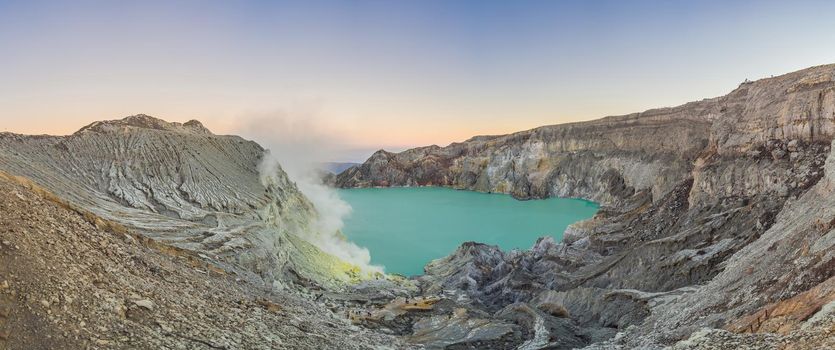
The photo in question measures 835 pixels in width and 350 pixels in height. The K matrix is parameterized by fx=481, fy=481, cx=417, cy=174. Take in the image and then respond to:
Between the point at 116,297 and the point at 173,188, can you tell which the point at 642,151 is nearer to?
the point at 173,188

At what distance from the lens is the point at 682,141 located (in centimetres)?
5300

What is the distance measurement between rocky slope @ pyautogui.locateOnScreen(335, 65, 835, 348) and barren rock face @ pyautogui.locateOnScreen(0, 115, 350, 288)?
7684mm

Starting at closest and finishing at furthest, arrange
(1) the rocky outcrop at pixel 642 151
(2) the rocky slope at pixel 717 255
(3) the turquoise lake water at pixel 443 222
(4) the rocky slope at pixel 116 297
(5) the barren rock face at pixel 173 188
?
(4) the rocky slope at pixel 116 297 < (2) the rocky slope at pixel 717 255 < (5) the barren rock face at pixel 173 188 < (1) the rocky outcrop at pixel 642 151 < (3) the turquoise lake water at pixel 443 222

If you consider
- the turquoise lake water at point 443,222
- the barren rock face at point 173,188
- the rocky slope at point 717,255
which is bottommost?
the turquoise lake water at point 443,222

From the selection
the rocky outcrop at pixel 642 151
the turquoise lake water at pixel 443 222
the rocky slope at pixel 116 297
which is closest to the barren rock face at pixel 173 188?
the rocky slope at pixel 116 297

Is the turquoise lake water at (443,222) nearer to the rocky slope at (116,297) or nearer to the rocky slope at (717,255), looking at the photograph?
the rocky slope at (717,255)

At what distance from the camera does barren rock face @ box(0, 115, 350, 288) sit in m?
14.0

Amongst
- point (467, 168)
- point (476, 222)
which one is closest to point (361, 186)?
point (467, 168)

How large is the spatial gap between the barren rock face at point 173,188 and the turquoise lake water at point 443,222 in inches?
344

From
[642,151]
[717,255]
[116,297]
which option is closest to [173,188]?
[116,297]

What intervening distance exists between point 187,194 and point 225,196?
163 cm

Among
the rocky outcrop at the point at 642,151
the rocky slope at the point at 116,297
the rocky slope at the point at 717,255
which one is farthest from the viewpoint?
the rocky outcrop at the point at 642,151

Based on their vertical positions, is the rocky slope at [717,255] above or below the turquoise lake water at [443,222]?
above

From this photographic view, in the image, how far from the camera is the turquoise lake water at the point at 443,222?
32431 mm
